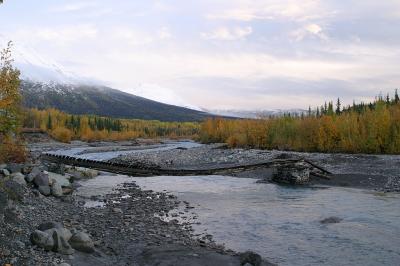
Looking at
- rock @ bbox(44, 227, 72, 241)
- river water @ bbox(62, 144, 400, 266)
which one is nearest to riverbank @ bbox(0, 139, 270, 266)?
rock @ bbox(44, 227, 72, 241)

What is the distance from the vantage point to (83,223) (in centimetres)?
1894

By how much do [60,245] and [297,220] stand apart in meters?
13.4

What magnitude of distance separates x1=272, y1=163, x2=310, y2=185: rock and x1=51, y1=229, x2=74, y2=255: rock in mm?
28798

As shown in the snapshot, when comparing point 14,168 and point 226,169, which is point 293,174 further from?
point 14,168

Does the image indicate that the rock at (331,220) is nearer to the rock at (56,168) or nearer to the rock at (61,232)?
the rock at (61,232)

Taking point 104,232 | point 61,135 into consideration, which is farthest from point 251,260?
point 61,135

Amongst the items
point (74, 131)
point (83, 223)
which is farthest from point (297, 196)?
point (74, 131)

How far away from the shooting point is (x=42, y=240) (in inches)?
516

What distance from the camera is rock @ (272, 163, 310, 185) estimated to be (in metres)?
39.8

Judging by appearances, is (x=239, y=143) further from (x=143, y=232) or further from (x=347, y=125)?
(x=143, y=232)

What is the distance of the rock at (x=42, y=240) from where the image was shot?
1305 centimetres

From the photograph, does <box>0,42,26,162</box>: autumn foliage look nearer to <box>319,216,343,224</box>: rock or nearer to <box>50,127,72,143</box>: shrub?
<box>319,216,343,224</box>: rock

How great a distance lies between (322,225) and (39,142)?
119942 mm

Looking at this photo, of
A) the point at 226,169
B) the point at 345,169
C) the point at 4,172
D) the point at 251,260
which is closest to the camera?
the point at 251,260
